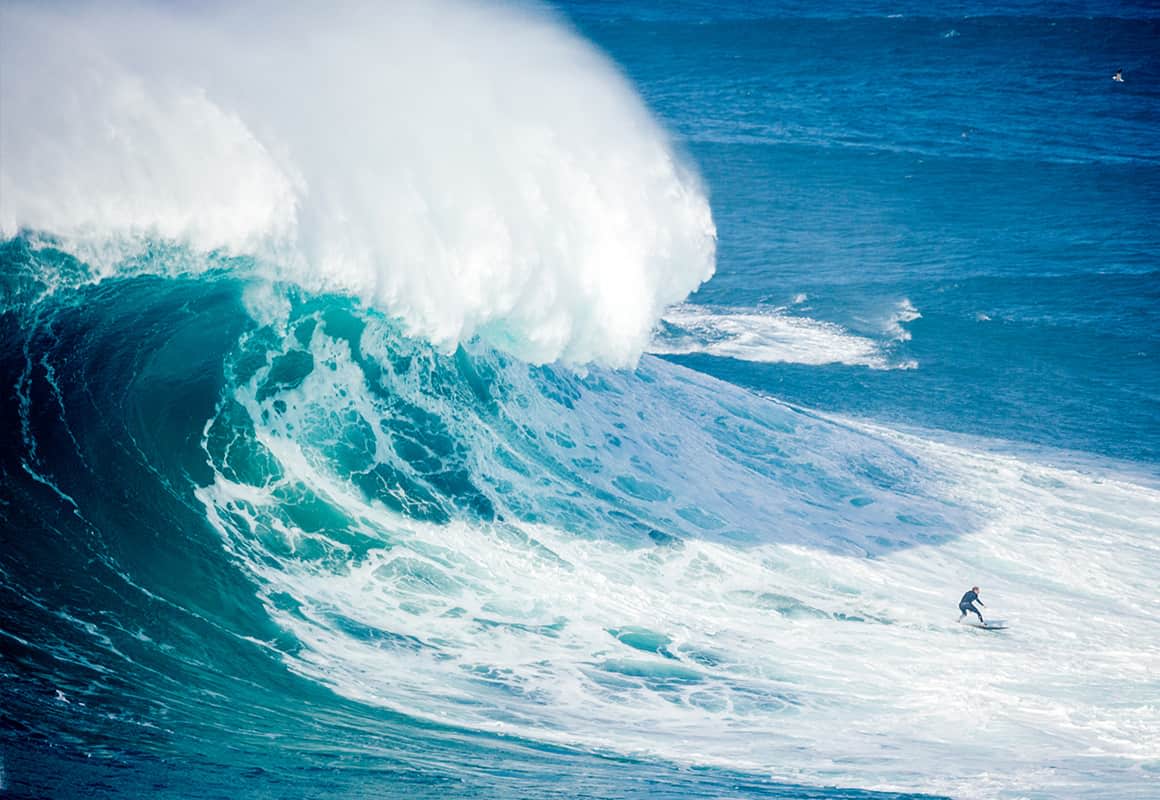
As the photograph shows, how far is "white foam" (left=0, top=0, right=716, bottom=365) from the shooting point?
33.7 feet

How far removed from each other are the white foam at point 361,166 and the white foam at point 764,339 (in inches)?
87.1

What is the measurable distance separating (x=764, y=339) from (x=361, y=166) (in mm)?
9447

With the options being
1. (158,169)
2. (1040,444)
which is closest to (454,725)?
(158,169)

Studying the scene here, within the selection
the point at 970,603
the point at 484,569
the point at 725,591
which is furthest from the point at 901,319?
the point at 484,569

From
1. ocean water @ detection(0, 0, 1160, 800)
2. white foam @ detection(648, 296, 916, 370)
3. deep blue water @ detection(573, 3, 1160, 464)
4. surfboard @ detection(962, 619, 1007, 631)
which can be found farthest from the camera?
white foam @ detection(648, 296, 916, 370)

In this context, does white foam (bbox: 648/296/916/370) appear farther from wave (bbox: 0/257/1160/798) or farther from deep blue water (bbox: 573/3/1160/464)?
wave (bbox: 0/257/1160/798)

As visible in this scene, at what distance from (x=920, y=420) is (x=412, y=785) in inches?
452

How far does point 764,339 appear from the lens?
20.4 metres

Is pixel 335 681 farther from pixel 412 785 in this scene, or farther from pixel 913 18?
pixel 913 18

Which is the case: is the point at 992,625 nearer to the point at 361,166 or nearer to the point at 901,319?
the point at 361,166

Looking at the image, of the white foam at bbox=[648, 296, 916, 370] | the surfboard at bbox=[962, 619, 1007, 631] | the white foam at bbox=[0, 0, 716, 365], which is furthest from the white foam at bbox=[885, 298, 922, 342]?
the surfboard at bbox=[962, 619, 1007, 631]

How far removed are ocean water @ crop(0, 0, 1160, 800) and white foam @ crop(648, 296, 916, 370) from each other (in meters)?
0.44

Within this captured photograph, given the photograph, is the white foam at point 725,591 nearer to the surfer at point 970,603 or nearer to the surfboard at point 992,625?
the surfboard at point 992,625

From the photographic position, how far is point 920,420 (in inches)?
680
